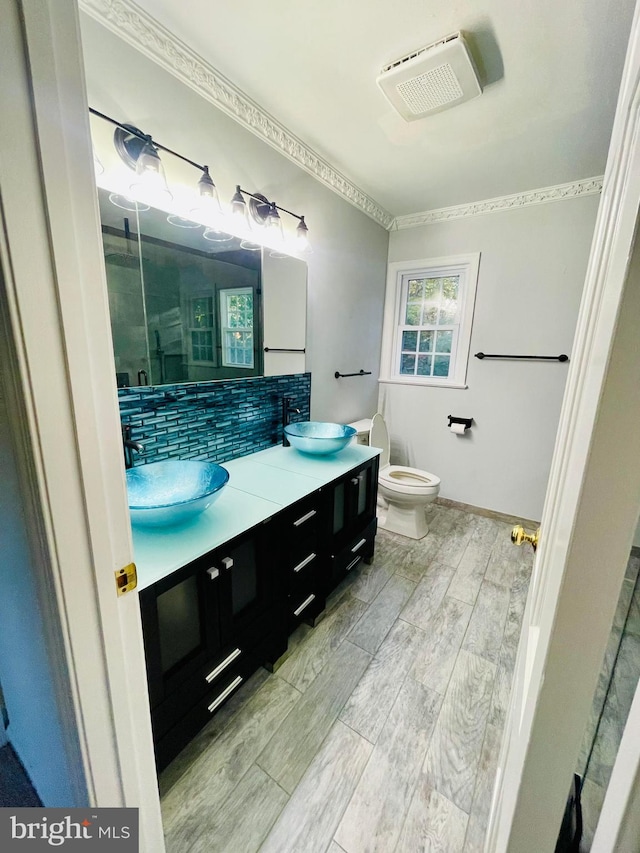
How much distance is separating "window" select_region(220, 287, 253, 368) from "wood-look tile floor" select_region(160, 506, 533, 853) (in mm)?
1442

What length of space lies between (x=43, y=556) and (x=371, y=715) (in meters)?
1.35

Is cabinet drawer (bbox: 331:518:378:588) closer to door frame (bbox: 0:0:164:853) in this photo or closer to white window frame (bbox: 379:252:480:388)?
door frame (bbox: 0:0:164:853)

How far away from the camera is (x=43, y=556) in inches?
22.8

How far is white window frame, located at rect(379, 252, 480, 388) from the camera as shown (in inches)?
104

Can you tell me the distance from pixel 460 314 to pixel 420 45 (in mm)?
1744

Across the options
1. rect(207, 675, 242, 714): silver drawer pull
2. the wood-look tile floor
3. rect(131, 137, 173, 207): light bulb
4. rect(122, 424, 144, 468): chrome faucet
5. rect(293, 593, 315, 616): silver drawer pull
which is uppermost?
rect(131, 137, 173, 207): light bulb

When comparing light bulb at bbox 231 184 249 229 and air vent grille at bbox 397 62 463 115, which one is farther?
light bulb at bbox 231 184 249 229

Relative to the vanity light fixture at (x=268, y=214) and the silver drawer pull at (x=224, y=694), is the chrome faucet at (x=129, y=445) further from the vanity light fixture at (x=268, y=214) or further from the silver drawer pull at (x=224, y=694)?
the vanity light fixture at (x=268, y=214)

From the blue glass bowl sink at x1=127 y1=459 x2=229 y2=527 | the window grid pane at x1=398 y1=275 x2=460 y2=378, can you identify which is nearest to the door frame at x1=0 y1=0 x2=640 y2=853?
the blue glass bowl sink at x1=127 y1=459 x2=229 y2=527

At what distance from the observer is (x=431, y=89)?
1.44 m

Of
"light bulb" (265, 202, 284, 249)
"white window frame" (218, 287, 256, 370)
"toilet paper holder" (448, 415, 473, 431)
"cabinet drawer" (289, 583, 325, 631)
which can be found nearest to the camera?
"cabinet drawer" (289, 583, 325, 631)

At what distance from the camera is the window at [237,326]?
165 cm

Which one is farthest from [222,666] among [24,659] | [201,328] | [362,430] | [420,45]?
[420,45]

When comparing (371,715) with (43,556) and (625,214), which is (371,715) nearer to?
(43,556)
